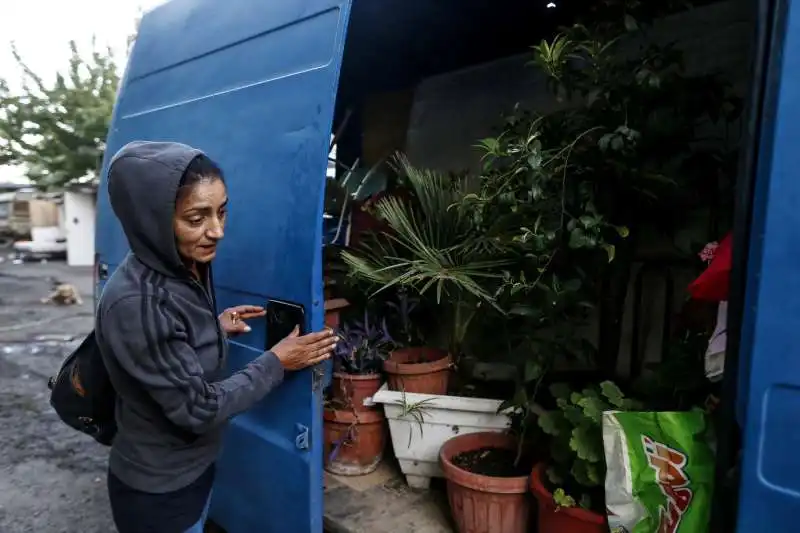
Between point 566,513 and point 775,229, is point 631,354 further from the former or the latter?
point 775,229

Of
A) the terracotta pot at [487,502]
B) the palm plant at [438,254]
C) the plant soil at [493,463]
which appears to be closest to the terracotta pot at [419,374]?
the palm plant at [438,254]

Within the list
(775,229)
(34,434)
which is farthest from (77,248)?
(775,229)

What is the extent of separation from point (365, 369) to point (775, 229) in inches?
77.2

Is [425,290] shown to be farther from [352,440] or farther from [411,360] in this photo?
[352,440]

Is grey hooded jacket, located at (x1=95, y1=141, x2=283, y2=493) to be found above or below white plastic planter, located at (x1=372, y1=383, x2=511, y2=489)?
above

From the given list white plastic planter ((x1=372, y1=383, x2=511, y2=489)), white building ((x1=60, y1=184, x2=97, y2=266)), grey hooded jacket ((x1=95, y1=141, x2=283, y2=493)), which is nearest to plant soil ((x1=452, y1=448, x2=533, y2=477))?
white plastic planter ((x1=372, y1=383, x2=511, y2=489))

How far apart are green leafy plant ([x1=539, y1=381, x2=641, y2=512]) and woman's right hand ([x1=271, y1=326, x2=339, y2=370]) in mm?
848

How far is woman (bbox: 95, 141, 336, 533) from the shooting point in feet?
4.13

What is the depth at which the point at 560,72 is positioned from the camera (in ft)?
6.66

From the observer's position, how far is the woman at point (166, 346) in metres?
1.26

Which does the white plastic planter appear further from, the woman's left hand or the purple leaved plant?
the woman's left hand

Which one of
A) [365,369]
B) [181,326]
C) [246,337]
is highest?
[181,326]

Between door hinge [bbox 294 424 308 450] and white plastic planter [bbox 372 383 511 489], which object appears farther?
white plastic planter [bbox 372 383 511 489]

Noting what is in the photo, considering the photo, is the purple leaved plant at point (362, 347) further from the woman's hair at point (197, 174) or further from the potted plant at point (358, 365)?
the woman's hair at point (197, 174)
